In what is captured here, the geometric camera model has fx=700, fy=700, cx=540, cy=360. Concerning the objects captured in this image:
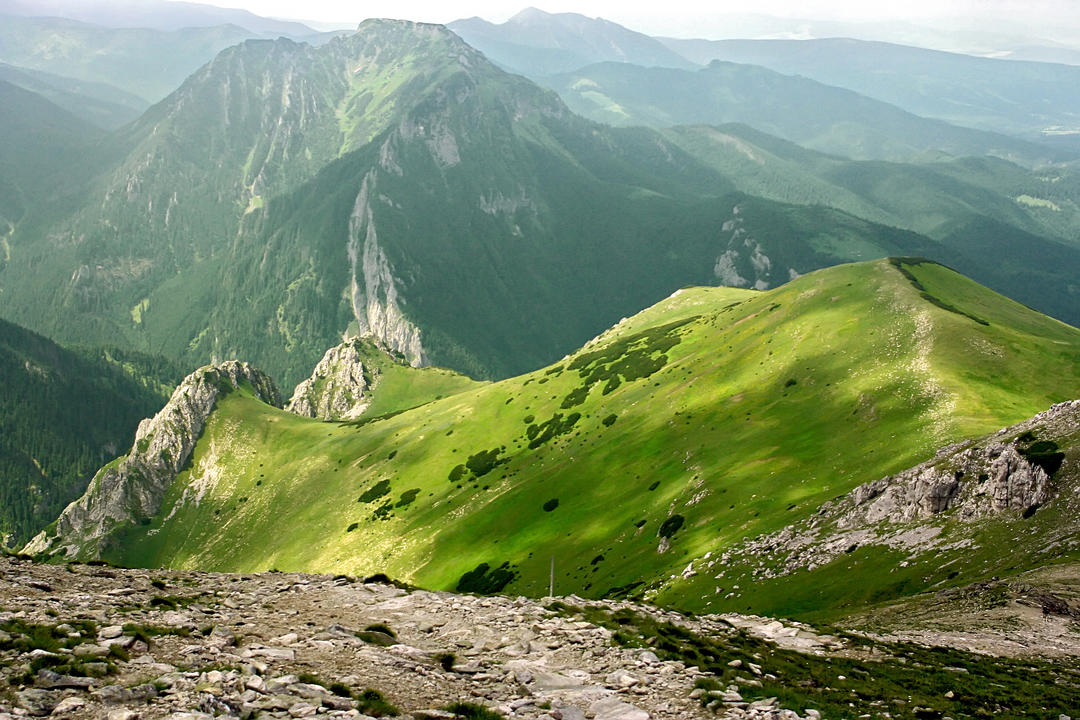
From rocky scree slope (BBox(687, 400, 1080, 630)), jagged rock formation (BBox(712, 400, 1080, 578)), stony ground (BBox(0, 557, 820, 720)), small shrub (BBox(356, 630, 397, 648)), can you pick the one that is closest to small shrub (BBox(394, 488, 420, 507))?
rocky scree slope (BBox(687, 400, 1080, 630))

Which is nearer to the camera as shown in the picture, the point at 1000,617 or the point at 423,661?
the point at 423,661

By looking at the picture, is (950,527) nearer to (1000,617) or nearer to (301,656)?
(1000,617)

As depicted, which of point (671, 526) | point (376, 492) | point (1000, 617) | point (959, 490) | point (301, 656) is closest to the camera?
point (301, 656)

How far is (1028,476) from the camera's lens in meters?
47.1

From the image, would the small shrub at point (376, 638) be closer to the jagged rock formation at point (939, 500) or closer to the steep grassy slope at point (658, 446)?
the steep grassy slope at point (658, 446)

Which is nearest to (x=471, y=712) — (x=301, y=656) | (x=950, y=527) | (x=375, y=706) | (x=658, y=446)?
(x=375, y=706)

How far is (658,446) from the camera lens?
98.4m

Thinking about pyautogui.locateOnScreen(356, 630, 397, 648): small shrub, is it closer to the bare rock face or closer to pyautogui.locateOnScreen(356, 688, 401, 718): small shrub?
pyautogui.locateOnScreen(356, 688, 401, 718): small shrub

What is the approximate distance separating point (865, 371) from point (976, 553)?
46468 millimetres

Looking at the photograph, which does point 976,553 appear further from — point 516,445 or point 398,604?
point 516,445

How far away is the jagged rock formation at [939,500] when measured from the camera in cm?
4731

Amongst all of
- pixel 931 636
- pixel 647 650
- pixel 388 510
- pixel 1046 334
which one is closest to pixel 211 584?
pixel 647 650

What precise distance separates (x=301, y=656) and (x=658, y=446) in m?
79.1

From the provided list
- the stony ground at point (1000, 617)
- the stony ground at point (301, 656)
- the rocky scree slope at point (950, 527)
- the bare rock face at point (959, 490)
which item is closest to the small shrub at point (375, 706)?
the stony ground at point (301, 656)
